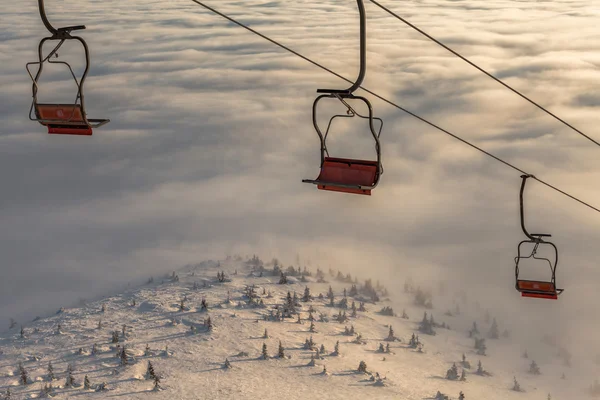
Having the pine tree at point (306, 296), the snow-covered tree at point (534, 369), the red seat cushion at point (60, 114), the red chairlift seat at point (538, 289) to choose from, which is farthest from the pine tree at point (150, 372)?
the red seat cushion at point (60, 114)

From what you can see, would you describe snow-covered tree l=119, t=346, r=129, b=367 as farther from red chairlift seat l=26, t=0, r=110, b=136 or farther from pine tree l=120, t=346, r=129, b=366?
red chairlift seat l=26, t=0, r=110, b=136

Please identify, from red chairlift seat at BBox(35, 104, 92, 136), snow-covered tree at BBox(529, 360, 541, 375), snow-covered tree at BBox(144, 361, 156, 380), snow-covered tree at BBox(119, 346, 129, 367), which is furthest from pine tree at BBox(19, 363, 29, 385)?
red chairlift seat at BBox(35, 104, 92, 136)

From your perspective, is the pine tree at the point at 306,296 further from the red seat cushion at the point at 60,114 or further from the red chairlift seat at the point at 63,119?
the red seat cushion at the point at 60,114

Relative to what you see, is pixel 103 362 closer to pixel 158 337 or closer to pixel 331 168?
pixel 158 337


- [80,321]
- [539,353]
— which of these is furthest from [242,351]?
[539,353]

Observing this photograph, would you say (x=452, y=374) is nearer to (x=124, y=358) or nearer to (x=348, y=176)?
(x=124, y=358)

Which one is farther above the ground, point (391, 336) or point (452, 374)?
point (391, 336)

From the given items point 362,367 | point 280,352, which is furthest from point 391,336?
point 280,352
